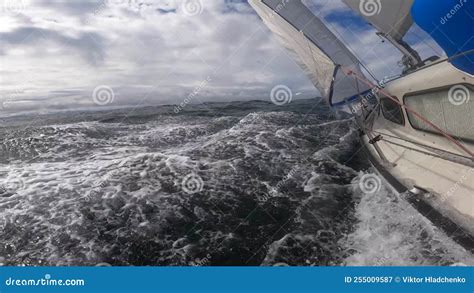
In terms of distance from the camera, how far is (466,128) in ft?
15.6

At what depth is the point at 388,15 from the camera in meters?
9.55

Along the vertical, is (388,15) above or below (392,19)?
above

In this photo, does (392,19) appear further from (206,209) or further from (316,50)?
(206,209)

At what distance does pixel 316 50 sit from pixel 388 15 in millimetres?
3877

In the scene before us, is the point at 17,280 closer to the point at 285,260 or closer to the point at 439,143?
the point at 285,260

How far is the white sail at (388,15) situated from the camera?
30.2 ft

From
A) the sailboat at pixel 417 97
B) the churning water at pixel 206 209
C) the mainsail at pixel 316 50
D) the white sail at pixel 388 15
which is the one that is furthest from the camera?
the white sail at pixel 388 15

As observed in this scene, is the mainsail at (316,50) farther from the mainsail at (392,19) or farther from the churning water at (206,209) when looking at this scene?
the churning water at (206,209)

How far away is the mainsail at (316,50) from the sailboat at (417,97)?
0.09 ft

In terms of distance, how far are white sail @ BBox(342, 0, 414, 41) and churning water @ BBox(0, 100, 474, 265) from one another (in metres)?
4.12

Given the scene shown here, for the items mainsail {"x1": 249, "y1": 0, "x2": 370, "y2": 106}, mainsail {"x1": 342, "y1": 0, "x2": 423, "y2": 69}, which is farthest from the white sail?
mainsail {"x1": 249, "y1": 0, "x2": 370, "y2": 106}

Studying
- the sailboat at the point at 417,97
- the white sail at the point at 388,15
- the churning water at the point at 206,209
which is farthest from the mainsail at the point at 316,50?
the churning water at the point at 206,209

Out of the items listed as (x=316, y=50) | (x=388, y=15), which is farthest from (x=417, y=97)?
(x=388, y=15)

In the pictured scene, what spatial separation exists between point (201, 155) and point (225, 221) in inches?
146
